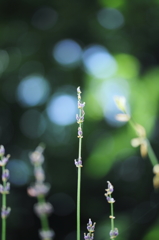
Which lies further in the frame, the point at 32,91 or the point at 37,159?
the point at 32,91

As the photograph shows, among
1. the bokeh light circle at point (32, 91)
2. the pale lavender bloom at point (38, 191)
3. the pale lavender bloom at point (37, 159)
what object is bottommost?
the pale lavender bloom at point (38, 191)

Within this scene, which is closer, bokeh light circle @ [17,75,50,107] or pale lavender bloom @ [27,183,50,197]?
pale lavender bloom @ [27,183,50,197]

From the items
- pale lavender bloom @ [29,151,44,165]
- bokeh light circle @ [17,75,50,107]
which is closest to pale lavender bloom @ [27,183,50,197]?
pale lavender bloom @ [29,151,44,165]

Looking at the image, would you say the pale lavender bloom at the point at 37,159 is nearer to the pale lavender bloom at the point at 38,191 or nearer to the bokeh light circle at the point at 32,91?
the pale lavender bloom at the point at 38,191

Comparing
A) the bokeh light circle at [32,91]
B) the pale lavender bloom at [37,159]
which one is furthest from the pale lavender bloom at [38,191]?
the bokeh light circle at [32,91]

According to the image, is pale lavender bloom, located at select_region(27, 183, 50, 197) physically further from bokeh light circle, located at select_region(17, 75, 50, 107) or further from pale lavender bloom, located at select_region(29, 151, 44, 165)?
bokeh light circle, located at select_region(17, 75, 50, 107)

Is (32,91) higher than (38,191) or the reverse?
higher

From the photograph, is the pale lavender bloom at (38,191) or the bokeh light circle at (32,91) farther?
the bokeh light circle at (32,91)

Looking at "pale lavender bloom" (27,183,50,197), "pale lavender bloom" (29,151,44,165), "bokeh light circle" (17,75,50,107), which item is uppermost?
"bokeh light circle" (17,75,50,107)

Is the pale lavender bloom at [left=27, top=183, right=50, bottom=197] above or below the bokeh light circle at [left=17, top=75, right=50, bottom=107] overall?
below

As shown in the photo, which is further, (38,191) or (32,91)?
(32,91)

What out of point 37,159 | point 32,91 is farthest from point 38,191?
point 32,91

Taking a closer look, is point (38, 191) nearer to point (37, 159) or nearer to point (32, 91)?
point (37, 159)
